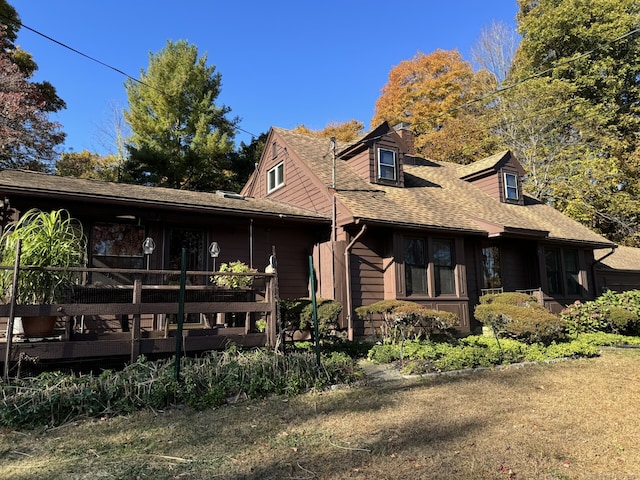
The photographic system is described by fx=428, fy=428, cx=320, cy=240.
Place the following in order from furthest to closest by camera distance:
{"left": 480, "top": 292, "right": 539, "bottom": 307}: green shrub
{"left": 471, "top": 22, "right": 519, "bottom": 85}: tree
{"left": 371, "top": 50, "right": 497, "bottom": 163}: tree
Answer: {"left": 471, "top": 22, "right": 519, "bottom": 85}: tree, {"left": 371, "top": 50, "right": 497, "bottom": 163}: tree, {"left": 480, "top": 292, "right": 539, "bottom": 307}: green shrub

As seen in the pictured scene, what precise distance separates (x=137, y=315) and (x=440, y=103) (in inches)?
978

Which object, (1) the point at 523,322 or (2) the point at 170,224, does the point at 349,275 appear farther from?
(2) the point at 170,224

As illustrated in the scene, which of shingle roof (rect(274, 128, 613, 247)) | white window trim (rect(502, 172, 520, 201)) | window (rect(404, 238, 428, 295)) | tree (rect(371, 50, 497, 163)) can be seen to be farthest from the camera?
tree (rect(371, 50, 497, 163))

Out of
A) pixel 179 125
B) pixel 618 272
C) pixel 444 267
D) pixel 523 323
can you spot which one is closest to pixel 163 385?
pixel 523 323

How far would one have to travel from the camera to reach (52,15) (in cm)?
912

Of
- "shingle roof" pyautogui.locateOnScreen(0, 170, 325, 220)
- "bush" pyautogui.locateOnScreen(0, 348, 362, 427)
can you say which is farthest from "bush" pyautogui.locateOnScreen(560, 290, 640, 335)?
"bush" pyautogui.locateOnScreen(0, 348, 362, 427)

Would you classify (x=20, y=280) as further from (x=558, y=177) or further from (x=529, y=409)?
(x=558, y=177)

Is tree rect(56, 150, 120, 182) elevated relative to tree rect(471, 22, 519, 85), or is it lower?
lower

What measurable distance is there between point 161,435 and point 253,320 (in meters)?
2.81

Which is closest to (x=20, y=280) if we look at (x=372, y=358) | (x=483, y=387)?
(x=372, y=358)

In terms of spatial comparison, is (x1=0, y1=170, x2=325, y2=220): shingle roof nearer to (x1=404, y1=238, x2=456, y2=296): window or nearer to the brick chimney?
(x1=404, y1=238, x2=456, y2=296): window

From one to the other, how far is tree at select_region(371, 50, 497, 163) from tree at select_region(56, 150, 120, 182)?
16.4 m

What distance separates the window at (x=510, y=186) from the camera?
15721mm

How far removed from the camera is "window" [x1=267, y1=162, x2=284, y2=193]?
45.1 feet
